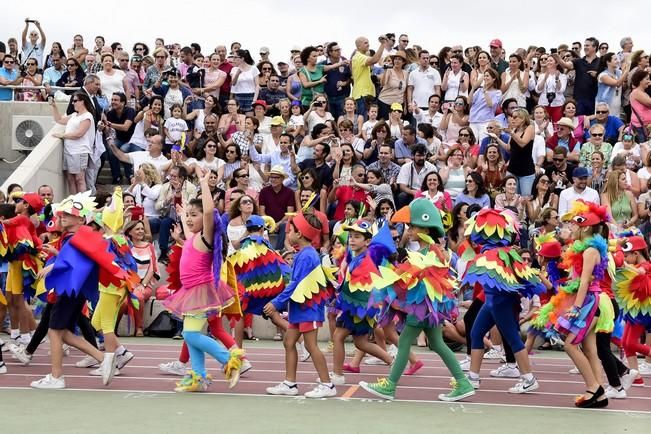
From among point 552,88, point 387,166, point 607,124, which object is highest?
point 552,88

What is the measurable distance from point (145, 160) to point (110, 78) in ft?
9.14

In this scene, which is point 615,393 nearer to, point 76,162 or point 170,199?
point 170,199

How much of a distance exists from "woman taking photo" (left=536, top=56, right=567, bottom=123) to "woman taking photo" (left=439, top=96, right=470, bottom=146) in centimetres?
170

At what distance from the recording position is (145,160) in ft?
61.6

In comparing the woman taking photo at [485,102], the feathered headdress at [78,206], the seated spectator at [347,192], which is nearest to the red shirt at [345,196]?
the seated spectator at [347,192]

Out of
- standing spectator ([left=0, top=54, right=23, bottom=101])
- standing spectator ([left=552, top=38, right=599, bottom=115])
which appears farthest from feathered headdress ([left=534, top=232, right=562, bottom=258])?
standing spectator ([left=0, top=54, right=23, bottom=101])

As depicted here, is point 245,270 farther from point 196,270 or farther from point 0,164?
point 0,164

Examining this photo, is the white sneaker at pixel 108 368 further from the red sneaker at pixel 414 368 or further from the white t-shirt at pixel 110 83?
the white t-shirt at pixel 110 83

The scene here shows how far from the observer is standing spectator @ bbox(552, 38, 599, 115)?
20547 mm

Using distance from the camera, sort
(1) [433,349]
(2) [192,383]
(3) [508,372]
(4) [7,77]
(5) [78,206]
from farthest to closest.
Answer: (4) [7,77] < (3) [508,372] < (5) [78,206] < (2) [192,383] < (1) [433,349]

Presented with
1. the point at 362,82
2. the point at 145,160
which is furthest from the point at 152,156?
the point at 362,82

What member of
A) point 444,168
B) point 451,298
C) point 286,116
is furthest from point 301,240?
point 286,116

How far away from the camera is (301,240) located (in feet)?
35.2

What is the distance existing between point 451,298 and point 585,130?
31.5ft
